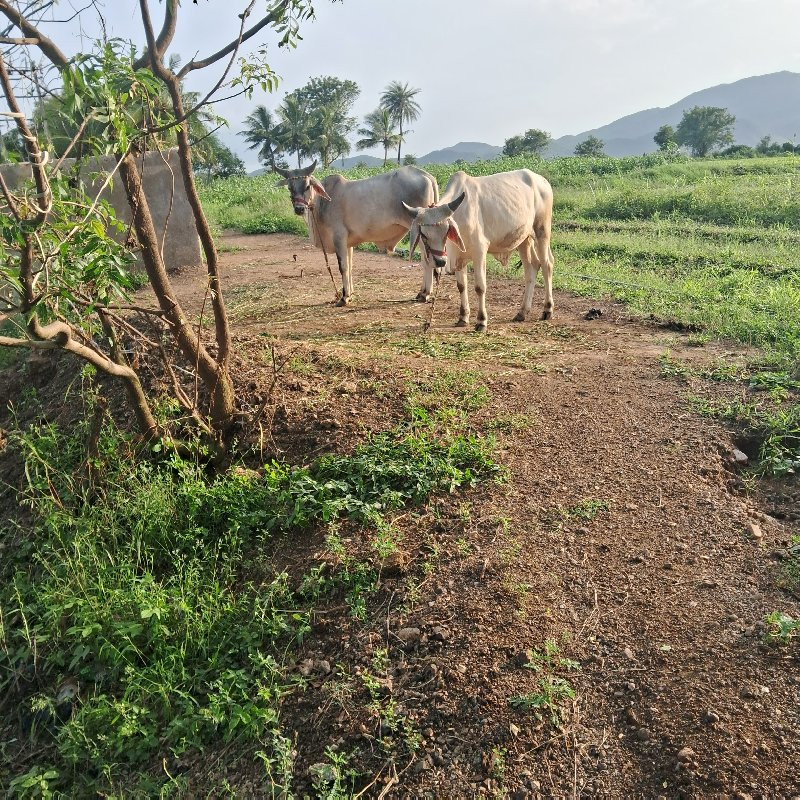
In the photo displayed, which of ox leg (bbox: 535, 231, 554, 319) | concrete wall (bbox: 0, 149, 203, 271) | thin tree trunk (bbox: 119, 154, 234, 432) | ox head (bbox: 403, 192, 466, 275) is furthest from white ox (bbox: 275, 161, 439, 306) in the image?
thin tree trunk (bbox: 119, 154, 234, 432)

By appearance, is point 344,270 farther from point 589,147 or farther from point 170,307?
point 589,147

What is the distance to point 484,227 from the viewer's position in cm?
683

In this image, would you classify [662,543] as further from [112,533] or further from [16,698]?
[16,698]

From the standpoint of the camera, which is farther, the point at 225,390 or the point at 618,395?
the point at 618,395

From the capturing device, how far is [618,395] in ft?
16.0

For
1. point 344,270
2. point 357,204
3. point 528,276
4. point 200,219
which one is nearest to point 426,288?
point 344,270

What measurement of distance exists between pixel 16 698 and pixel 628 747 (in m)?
2.82

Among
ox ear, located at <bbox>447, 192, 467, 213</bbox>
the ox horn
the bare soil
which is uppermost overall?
the ox horn

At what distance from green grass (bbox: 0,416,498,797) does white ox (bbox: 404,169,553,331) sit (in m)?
2.89

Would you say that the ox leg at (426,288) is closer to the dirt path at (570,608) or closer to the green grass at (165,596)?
the dirt path at (570,608)

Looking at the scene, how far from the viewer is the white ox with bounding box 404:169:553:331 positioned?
6.29 meters

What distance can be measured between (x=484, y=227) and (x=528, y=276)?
1007 millimetres

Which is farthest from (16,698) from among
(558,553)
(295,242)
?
(295,242)

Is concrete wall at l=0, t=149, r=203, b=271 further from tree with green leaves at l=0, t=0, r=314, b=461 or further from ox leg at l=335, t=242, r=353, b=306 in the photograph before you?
tree with green leaves at l=0, t=0, r=314, b=461
